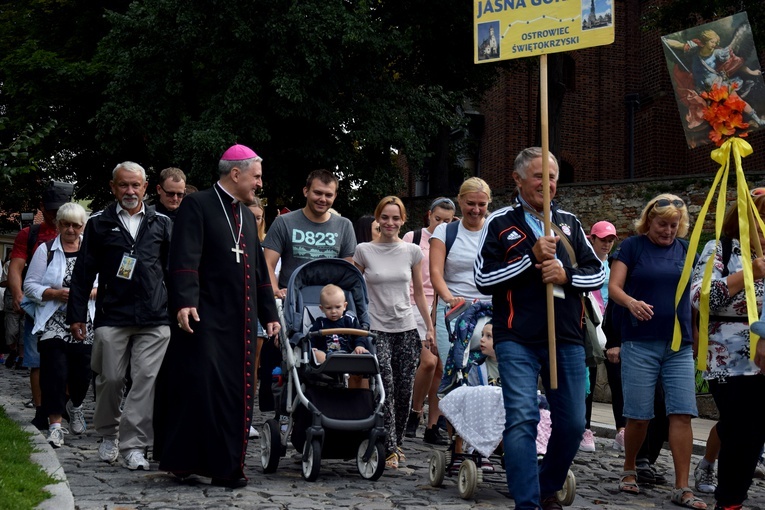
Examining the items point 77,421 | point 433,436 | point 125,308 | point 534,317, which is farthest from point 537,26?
point 77,421

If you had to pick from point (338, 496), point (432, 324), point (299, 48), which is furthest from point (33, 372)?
point (299, 48)

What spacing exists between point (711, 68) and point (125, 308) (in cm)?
428

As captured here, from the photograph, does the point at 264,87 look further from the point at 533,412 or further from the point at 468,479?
the point at 533,412

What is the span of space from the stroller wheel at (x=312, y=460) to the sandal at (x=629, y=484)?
2.11 m

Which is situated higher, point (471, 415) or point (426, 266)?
point (426, 266)

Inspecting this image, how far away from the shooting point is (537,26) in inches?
259

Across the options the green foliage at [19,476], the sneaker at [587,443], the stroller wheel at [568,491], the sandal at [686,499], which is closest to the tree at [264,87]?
the sneaker at [587,443]

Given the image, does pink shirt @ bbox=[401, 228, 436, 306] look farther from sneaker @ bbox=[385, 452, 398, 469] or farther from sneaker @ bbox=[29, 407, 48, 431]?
sneaker @ bbox=[29, 407, 48, 431]

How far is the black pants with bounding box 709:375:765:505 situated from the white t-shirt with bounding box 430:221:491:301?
295 centimetres

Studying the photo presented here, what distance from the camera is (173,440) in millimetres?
7121

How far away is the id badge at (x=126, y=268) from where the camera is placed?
8102 millimetres

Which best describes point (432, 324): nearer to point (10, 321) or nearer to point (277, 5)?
point (10, 321)

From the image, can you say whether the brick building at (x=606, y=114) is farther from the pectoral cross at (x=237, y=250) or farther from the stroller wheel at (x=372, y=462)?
the pectoral cross at (x=237, y=250)

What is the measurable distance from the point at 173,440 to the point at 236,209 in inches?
61.8
